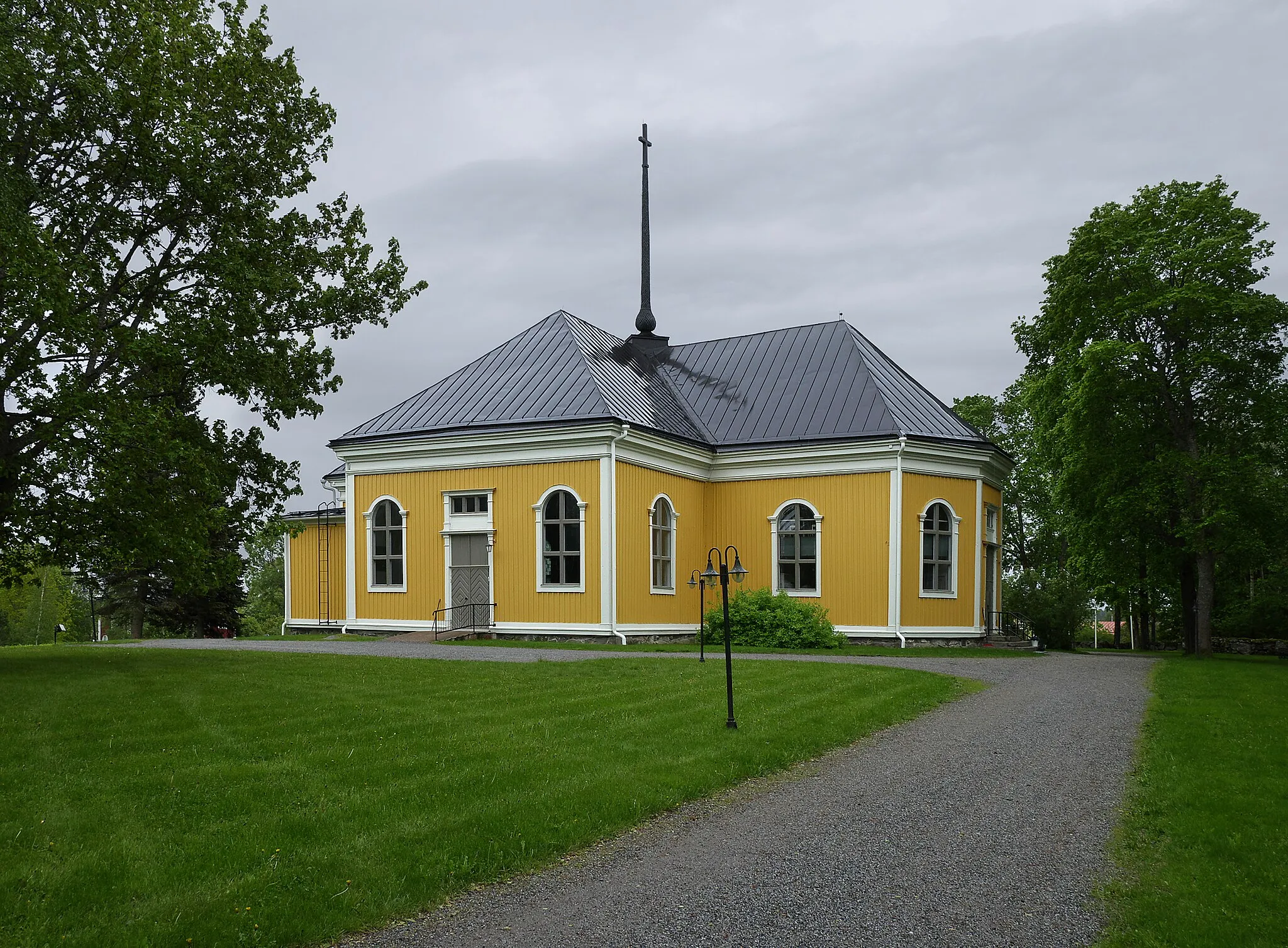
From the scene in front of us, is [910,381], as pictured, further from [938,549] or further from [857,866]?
[857,866]

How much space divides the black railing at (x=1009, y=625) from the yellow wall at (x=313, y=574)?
1597 cm

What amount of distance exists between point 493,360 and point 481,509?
464cm

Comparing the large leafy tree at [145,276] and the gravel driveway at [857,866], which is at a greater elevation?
the large leafy tree at [145,276]

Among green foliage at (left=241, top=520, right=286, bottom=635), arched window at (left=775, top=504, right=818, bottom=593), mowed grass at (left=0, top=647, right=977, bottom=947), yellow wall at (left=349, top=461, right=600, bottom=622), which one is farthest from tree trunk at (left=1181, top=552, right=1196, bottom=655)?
green foliage at (left=241, top=520, right=286, bottom=635)

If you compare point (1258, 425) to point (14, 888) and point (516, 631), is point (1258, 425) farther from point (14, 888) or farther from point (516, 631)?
point (14, 888)

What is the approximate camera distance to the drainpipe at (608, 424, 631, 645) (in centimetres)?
2131

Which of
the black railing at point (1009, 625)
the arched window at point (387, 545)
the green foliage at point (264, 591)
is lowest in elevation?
the green foliage at point (264, 591)

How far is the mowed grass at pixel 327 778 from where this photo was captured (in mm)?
5066

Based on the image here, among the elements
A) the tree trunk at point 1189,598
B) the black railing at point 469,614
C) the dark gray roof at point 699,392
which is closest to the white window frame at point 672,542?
the dark gray roof at point 699,392

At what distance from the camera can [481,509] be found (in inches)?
897

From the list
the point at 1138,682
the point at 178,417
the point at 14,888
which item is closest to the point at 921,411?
the point at 1138,682

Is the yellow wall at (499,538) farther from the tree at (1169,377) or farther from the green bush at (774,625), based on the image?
the tree at (1169,377)

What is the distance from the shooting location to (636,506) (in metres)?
22.2

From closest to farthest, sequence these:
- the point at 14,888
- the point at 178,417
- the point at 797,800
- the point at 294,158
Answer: the point at 14,888
the point at 797,800
the point at 178,417
the point at 294,158
